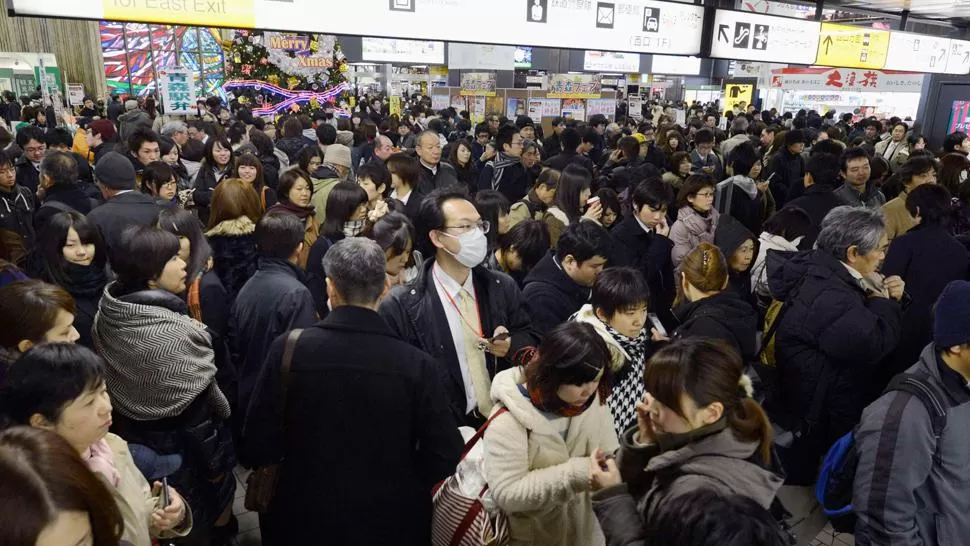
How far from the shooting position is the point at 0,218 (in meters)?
4.80

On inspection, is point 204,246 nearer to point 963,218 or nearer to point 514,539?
point 514,539

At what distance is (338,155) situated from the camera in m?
6.37

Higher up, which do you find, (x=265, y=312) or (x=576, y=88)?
(x=576, y=88)

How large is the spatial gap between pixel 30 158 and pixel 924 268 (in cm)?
812

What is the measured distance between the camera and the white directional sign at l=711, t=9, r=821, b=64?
6000mm

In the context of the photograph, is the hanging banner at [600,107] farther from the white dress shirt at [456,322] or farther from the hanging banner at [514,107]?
the white dress shirt at [456,322]

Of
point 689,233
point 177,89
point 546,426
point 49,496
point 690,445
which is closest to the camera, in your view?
point 49,496

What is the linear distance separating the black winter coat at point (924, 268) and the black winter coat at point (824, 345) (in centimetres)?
115

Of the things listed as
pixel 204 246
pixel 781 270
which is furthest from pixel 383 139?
pixel 781 270

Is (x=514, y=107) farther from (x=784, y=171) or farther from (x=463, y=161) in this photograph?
(x=784, y=171)

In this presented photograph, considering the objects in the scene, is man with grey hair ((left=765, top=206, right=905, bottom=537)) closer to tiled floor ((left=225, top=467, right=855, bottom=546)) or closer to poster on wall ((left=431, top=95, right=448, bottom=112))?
tiled floor ((left=225, top=467, right=855, bottom=546))

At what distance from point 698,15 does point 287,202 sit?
4332 mm

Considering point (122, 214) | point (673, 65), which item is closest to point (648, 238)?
point (122, 214)

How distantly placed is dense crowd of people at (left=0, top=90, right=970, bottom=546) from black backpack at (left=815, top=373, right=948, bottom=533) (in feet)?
0.07
